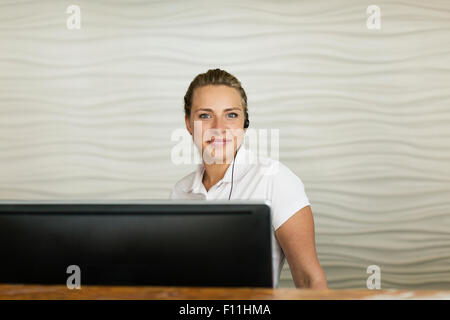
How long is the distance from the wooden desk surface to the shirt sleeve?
65cm

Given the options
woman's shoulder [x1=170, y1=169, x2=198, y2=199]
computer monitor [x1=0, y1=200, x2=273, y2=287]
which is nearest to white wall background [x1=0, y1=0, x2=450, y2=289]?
woman's shoulder [x1=170, y1=169, x2=198, y2=199]

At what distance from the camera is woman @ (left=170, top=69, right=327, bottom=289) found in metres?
1.38

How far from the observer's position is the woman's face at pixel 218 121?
1628 mm

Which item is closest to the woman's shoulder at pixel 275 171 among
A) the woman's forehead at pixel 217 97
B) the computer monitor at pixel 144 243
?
the woman's forehead at pixel 217 97

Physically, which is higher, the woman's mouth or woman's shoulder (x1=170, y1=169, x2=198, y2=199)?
the woman's mouth

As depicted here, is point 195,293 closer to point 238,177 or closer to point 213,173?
point 238,177

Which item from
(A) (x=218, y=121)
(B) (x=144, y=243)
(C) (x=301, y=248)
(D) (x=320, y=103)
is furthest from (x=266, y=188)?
(D) (x=320, y=103)

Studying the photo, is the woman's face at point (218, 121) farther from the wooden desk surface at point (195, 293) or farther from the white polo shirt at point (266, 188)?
the wooden desk surface at point (195, 293)

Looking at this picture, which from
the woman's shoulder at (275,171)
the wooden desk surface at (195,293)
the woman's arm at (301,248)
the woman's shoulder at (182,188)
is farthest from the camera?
the woman's shoulder at (182,188)

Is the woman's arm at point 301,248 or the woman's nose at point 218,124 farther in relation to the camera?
the woman's nose at point 218,124

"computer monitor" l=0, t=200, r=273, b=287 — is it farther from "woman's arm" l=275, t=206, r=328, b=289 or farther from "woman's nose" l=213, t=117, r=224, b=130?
"woman's nose" l=213, t=117, r=224, b=130

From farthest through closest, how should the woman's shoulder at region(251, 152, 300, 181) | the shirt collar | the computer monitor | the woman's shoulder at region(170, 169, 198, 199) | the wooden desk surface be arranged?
the woman's shoulder at region(170, 169, 198, 199), the shirt collar, the woman's shoulder at region(251, 152, 300, 181), the computer monitor, the wooden desk surface

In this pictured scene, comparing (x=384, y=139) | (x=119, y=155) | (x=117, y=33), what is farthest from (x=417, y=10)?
(x=119, y=155)
